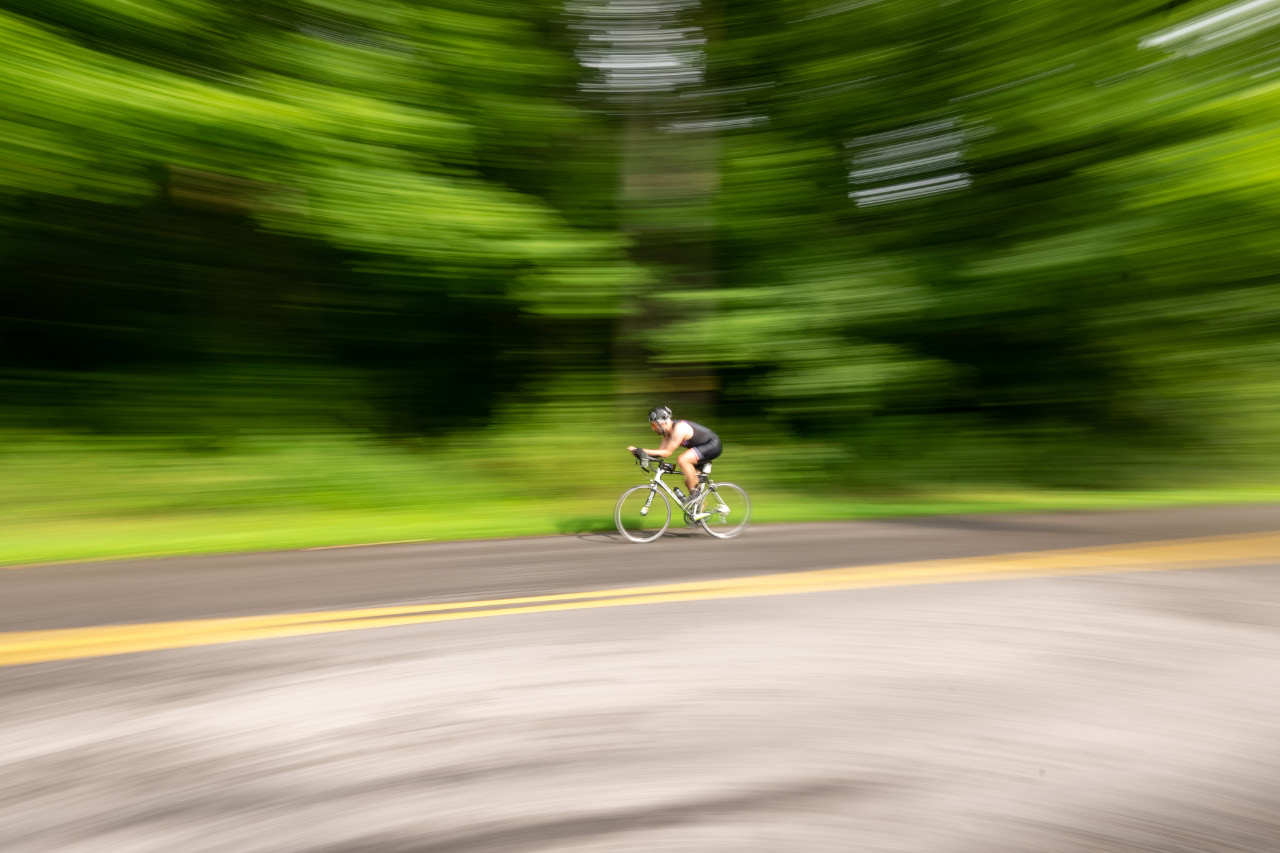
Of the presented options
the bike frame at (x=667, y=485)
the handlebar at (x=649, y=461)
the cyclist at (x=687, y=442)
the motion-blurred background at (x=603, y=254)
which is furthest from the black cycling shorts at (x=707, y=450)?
the motion-blurred background at (x=603, y=254)

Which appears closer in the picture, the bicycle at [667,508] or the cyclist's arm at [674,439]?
the cyclist's arm at [674,439]

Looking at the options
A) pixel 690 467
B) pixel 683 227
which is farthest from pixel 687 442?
pixel 683 227

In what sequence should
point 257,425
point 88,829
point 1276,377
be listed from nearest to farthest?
point 88,829 < point 257,425 < point 1276,377

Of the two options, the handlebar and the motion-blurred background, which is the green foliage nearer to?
the motion-blurred background

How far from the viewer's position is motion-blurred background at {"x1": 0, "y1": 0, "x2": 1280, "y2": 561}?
38.6 ft

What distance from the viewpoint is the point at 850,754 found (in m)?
3.75

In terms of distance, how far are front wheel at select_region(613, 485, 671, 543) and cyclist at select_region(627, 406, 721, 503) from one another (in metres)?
0.30

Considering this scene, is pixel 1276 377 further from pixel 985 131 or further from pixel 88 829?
pixel 88 829

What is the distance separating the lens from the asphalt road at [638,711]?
314 centimetres

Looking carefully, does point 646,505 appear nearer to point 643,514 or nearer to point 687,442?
point 643,514

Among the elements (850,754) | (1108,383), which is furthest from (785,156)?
(850,754)

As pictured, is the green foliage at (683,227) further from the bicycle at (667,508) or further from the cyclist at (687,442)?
the bicycle at (667,508)

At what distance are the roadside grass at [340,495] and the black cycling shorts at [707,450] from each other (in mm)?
1553

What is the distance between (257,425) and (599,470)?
4.97m
